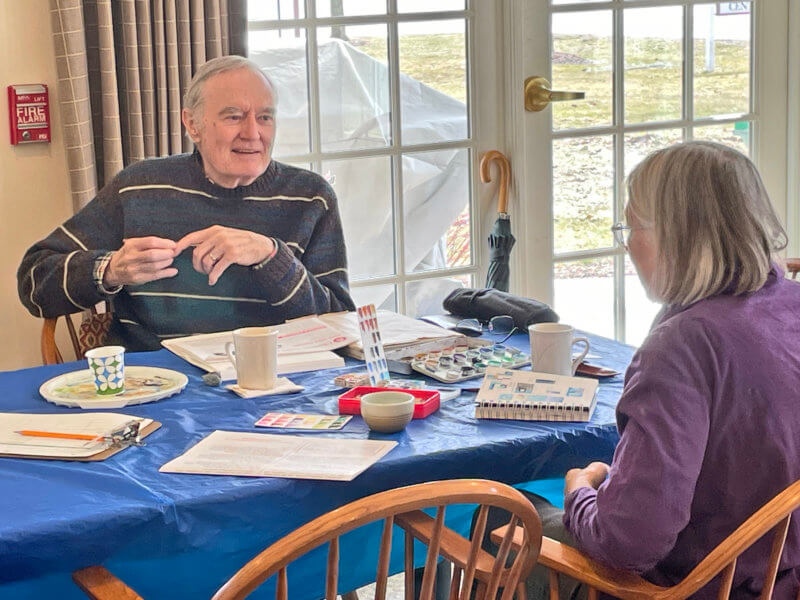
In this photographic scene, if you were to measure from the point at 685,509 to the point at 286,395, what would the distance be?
29.2 inches

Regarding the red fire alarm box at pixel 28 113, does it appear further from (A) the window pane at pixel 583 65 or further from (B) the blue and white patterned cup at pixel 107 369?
(A) the window pane at pixel 583 65

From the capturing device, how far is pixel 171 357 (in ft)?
6.89

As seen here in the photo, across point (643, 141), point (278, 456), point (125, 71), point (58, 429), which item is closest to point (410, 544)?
point (278, 456)

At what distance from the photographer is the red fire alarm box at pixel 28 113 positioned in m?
2.71

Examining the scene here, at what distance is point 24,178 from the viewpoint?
2768 millimetres

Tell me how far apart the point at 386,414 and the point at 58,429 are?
0.50m

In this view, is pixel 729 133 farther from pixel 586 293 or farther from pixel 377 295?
pixel 377 295

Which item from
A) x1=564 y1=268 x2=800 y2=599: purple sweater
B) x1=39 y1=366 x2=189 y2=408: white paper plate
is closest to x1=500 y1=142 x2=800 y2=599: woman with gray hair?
x1=564 y1=268 x2=800 y2=599: purple sweater

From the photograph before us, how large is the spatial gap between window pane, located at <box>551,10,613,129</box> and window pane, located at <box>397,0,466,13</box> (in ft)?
1.03

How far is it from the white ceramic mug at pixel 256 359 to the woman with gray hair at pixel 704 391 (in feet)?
2.04

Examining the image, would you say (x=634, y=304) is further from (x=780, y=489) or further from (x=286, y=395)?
(x=780, y=489)

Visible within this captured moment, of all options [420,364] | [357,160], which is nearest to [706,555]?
[420,364]

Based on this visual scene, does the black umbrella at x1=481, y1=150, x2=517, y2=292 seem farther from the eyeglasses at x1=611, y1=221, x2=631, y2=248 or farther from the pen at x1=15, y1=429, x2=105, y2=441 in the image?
the pen at x1=15, y1=429, x2=105, y2=441

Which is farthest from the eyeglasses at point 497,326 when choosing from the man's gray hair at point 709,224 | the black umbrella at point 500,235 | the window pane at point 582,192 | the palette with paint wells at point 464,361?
the window pane at point 582,192
